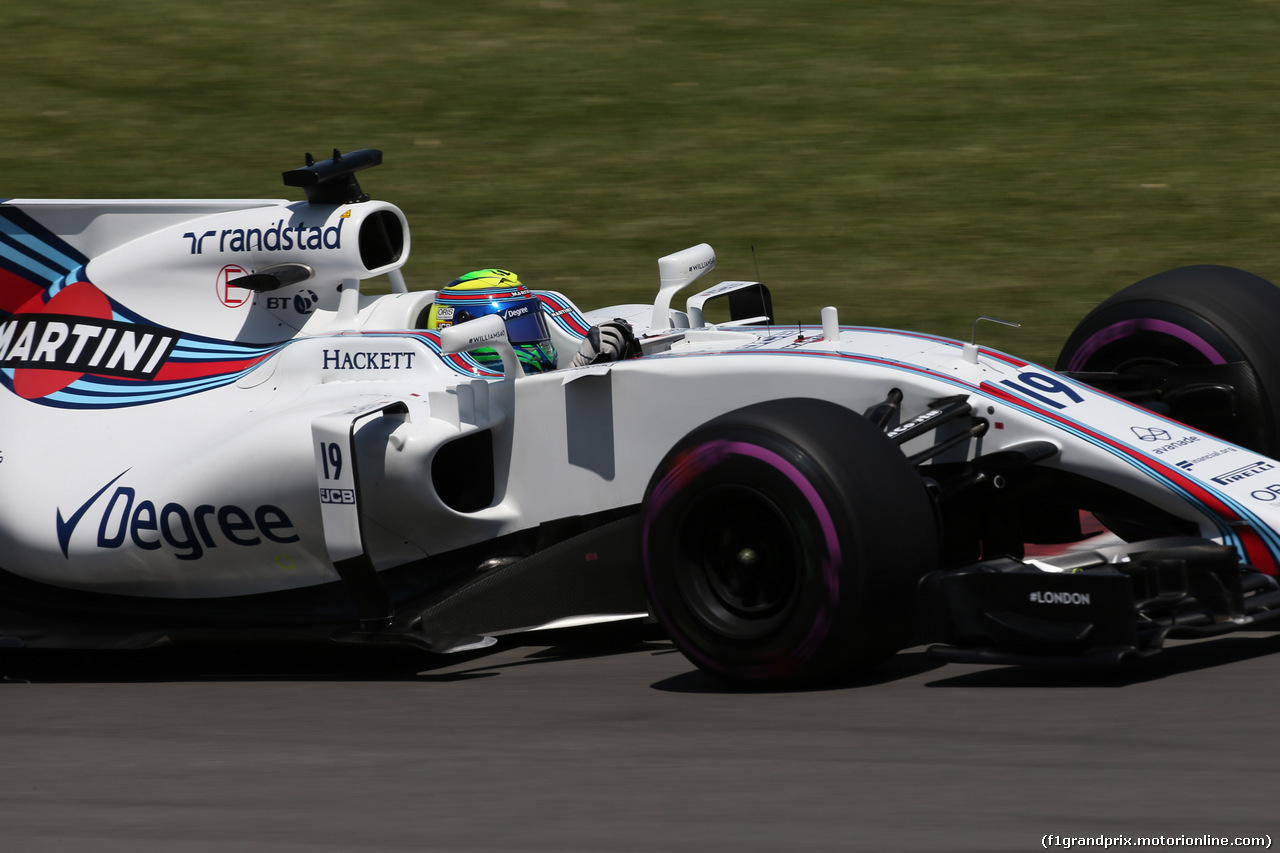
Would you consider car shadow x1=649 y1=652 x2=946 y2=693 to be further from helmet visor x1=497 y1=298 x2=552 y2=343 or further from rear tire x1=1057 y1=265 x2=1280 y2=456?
rear tire x1=1057 y1=265 x2=1280 y2=456

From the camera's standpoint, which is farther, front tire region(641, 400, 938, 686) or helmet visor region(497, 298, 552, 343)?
helmet visor region(497, 298, 552, 343)

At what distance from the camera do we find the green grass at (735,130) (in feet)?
41.4

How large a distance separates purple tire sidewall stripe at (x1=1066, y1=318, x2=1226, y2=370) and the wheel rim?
7.81 ft

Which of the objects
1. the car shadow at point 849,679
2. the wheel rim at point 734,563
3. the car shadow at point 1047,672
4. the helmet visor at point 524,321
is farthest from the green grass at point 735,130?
the wheel rim at point 734,563

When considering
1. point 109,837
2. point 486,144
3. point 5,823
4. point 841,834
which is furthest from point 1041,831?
point 486,144

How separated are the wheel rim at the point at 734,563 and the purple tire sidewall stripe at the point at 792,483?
9 centimetres

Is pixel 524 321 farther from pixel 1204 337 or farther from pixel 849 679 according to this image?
pixel 1204 337

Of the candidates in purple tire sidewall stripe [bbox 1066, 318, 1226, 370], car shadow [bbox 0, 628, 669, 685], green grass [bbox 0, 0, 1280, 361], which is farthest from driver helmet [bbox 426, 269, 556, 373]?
green grass [bbox 0, 0, 1280, 361]

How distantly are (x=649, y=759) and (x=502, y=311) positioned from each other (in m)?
2.52

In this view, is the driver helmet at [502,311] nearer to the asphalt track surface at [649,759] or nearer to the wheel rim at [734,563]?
the asphalt track surface at [649,759]

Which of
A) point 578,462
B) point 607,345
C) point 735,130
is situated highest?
point 735,130

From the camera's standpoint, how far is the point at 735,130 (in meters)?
15.4

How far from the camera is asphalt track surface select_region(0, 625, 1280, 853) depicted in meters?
3.69

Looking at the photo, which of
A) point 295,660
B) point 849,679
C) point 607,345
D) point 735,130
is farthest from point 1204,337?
point 735,130
